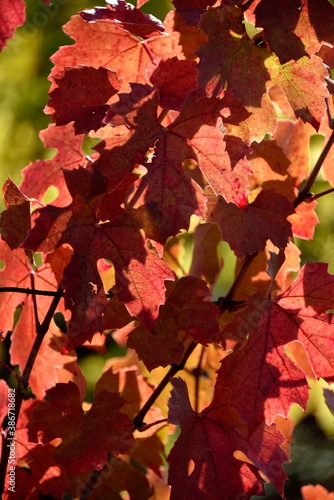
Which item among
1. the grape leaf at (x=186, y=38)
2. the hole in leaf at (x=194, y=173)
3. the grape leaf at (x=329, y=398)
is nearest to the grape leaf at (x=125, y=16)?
the grape leaf at (x=186, y=38)

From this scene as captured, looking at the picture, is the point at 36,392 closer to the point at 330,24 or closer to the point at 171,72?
the point at 171,72

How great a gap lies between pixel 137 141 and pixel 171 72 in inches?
3.9

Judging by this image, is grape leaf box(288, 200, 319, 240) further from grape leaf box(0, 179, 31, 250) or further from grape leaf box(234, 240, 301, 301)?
grape leaf box(0, 179, 31, 250)

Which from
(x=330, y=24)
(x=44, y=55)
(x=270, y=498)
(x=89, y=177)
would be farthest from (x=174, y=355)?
(x=44, y=55)

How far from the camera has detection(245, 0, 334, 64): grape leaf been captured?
0.87 meters

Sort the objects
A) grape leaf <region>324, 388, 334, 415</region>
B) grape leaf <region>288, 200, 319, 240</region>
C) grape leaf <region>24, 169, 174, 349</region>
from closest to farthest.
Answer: grape leaf <region>24, 169, 174, 349</region>
grape leaf <region>324, 388, 334, 415</region>
grape leaf <region>288, 200, 319, 240</region>

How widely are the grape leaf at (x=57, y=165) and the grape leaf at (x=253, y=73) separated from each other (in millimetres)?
293

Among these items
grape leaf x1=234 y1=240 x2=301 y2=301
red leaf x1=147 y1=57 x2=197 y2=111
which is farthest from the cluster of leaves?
grape leaf x1=234 y1=240 x2=301 y2=301

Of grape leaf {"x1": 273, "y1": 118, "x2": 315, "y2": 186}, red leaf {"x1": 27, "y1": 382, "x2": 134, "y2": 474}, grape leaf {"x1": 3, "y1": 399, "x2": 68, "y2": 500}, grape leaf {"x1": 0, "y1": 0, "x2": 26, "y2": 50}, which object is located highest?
grape leaf {"x1": 0, "y1": 0, "x2": 26, "y2": 50}

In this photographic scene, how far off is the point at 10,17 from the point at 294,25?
38 centimetres

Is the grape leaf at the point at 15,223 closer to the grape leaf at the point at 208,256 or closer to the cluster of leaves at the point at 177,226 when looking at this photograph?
the cluster of leaves at the point at 177,226

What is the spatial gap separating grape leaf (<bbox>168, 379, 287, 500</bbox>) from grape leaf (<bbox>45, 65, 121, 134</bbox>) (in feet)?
1.18

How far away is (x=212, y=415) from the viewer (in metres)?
0.97

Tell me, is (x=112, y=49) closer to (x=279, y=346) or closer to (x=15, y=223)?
(x=15, y=223)
